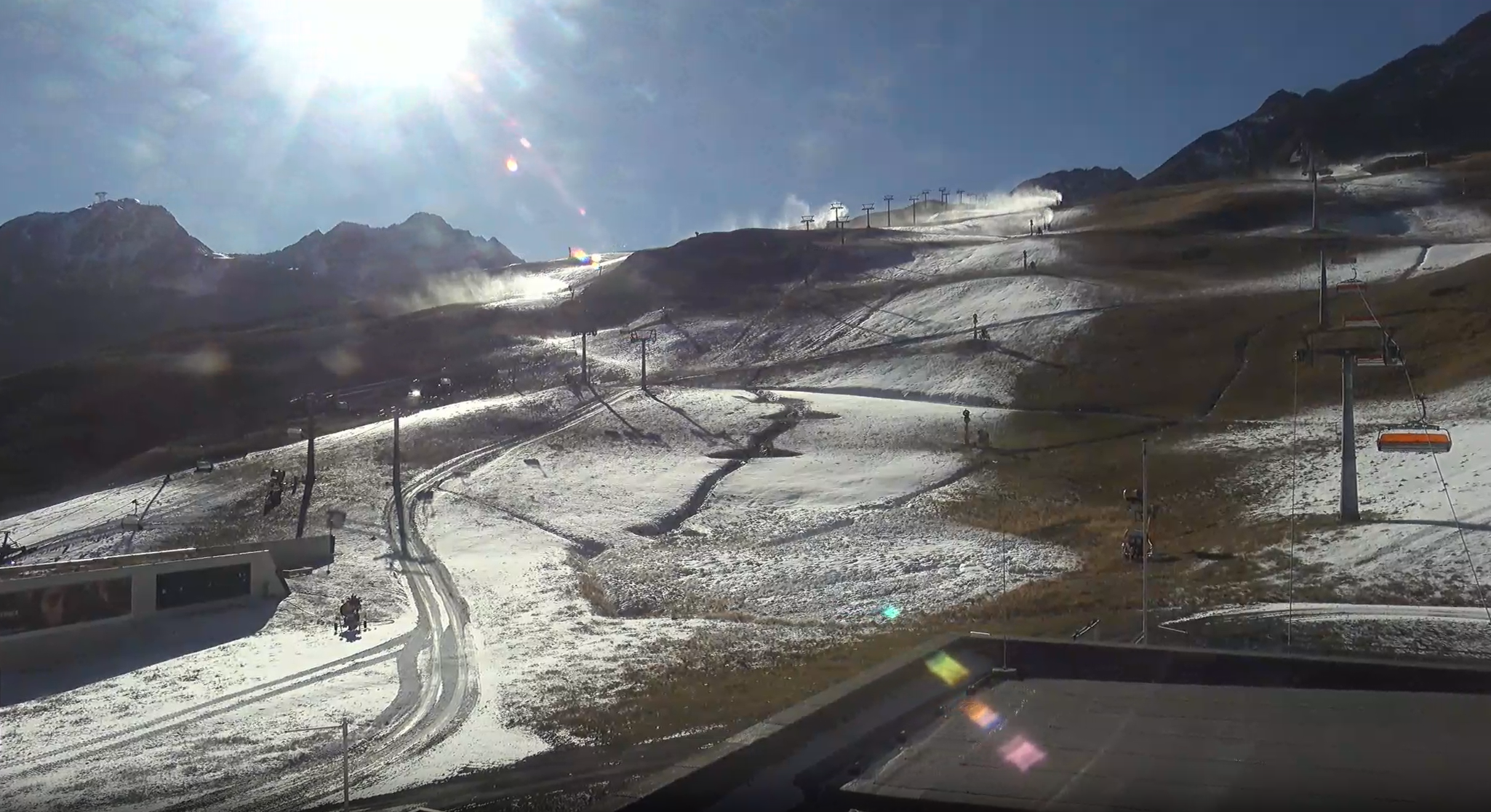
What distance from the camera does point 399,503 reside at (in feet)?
189

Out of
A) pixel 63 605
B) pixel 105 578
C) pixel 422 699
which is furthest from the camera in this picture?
pixel 105 578

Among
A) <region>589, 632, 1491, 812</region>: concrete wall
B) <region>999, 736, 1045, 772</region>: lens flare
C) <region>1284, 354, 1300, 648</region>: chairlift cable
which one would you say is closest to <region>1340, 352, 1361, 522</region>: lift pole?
<region>1284, 354, 1300, 648</region>: chairlift cable

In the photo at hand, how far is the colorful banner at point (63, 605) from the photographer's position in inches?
1080

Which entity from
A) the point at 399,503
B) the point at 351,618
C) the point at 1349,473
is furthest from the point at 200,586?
the point at 1349,473

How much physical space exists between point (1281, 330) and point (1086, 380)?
1367 cm

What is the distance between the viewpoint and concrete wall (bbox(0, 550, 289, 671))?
1080 inches

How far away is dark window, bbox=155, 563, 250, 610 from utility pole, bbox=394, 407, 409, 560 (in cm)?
1186

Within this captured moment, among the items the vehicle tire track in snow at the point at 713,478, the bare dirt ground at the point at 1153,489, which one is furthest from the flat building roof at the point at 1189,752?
the vehicle tire track in snow at the point at 713,478

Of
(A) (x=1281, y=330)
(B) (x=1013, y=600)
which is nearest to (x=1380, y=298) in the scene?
(A) (x=1281, y=330)

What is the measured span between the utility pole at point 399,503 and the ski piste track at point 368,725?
30.1ft

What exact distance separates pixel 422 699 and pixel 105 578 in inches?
465

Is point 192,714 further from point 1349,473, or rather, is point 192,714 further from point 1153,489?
point 1153,489

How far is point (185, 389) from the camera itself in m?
124

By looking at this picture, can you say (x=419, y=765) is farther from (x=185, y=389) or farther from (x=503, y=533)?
(x=185, y=389)
